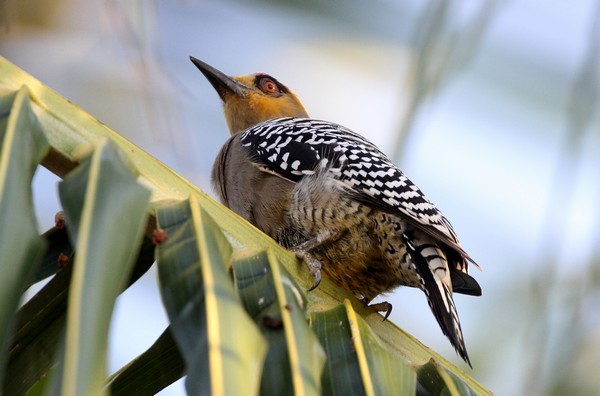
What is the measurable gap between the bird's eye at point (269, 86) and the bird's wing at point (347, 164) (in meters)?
1.03

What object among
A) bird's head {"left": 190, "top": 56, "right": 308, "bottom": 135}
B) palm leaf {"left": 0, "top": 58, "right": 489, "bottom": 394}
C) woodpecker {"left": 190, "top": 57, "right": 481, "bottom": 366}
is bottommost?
bird's head {"left": 190, "top": 56, "right": 308, "bottom": 135}

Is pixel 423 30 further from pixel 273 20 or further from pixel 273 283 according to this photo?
pixel 273 283

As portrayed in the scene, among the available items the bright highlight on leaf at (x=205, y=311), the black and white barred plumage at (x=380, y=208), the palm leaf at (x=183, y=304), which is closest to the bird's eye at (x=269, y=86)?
the black and white barred plumage at (x=380, y=208)

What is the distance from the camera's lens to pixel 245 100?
5113 millimetres

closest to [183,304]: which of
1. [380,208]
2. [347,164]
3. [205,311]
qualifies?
[205,311]

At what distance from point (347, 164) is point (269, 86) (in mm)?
1951

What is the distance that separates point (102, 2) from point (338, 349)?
236cm

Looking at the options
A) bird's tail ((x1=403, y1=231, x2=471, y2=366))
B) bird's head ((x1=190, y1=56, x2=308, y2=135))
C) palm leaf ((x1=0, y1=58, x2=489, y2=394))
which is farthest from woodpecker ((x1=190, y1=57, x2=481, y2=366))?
bird's head ((x1=190, y1=56, x2=308, y2=135))

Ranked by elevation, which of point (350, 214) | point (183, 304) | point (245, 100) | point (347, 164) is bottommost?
point (245, 100)

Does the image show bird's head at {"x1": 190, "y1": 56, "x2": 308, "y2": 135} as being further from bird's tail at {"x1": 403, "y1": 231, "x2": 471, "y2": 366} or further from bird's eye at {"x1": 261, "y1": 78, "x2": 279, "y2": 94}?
bird's tail at {"x1": 403, "y1": 231, "x2": 471, "y2": 366}

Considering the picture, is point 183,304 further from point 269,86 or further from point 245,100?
point 269,86

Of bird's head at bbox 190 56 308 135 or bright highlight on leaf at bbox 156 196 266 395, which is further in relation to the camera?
bird's head at bbox 190 56 308 135

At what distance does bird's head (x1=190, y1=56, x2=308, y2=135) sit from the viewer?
16.7 feet

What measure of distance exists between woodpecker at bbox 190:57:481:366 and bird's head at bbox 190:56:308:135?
1.08 meters
